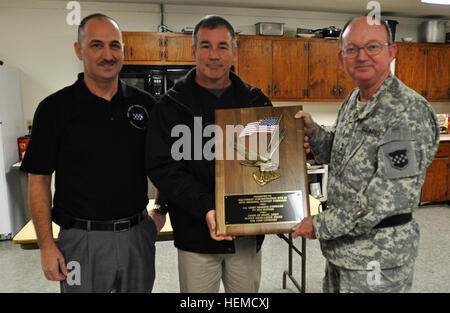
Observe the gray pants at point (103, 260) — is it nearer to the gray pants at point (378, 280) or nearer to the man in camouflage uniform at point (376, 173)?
the man in camouflage uniform at point (376, 173)

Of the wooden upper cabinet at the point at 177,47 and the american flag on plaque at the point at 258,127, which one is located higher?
the wooden upper cabinet at the point at 177,47

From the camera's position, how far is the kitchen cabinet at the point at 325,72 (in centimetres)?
486

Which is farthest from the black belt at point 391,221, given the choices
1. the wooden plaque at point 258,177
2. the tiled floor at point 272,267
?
the tiled floor at point 272,267

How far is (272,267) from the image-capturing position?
324 centimetres

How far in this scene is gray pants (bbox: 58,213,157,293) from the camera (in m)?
1.49

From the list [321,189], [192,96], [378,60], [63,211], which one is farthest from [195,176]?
[321,189]

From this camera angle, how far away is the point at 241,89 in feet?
5.03

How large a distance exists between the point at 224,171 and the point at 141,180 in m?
0.42

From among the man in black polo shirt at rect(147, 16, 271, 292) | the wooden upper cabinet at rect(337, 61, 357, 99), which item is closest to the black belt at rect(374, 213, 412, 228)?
the man in black polo shirt at rect(147, 16, 271, 292)

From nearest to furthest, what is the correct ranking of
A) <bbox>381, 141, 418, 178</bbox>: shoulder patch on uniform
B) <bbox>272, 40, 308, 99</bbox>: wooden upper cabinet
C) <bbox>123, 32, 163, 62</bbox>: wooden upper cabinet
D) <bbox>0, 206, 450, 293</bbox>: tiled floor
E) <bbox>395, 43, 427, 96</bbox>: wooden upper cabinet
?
<bbox>381, 141, 418, 178</bbox>: shoulder patch on uniform → <bbox>0, 206, 450, 293</bbox>: tiled floor → <bbox>123, 32, 163, 62</bbox>: wooden upper cabinet → <bbox>272, 40, 308, 99</bbox>: wooden upper cabinet → <bbox>395, 43, 427, 96</bbox>: wooden upper cabinet

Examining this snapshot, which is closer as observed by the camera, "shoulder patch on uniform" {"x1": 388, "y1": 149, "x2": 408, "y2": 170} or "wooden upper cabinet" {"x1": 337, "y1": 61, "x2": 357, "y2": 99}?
"shoulder patch on uniform" {"x1": 388, "y1": 149, "x2": 408, "y2": 170}

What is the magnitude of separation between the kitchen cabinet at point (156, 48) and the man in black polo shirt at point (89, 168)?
2.92 m

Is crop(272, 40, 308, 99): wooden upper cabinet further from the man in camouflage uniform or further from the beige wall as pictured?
the man in camouflage uniform

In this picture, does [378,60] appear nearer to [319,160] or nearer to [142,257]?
[319,160]
